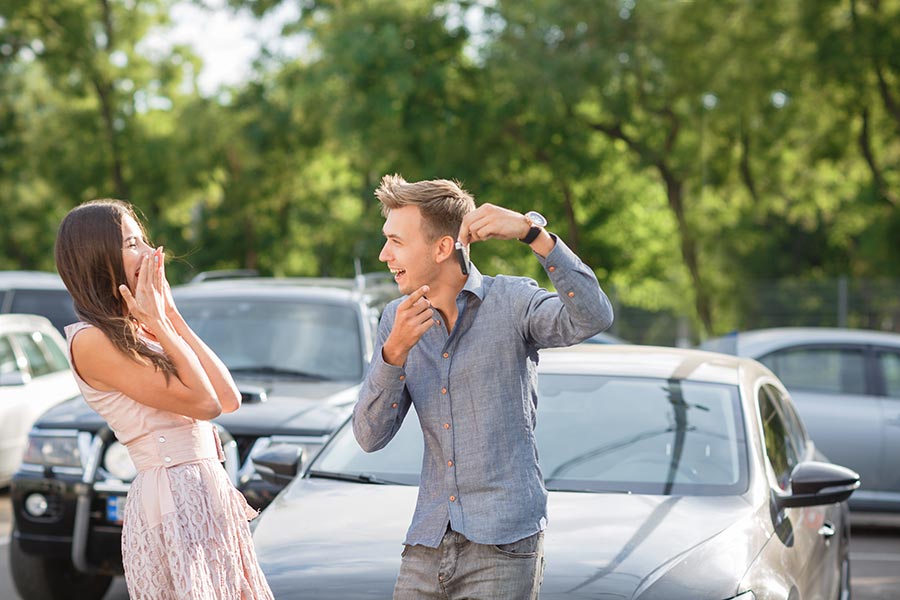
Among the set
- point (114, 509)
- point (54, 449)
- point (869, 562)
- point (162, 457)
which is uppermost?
point (162, 457)

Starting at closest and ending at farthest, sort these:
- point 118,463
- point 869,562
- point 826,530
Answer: point 826,530
point 118,463
point 869,562

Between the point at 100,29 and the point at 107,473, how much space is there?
2772 cm

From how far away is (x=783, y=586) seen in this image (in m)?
4.43

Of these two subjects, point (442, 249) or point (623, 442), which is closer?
point (442, 249)

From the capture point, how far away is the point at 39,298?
16.4m

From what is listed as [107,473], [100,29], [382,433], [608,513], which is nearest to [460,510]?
[382,433]

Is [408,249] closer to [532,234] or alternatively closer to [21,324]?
[532,234]

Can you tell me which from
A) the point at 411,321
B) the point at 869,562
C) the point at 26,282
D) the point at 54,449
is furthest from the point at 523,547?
the point at 26,282

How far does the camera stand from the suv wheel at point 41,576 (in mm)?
6887

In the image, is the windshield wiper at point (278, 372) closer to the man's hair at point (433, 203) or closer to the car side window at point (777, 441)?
the car side window at point (777, 441)

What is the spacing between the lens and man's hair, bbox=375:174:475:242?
3.35 metres

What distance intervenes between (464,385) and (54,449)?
4.09 meters

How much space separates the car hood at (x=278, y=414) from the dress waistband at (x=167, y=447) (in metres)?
3.27

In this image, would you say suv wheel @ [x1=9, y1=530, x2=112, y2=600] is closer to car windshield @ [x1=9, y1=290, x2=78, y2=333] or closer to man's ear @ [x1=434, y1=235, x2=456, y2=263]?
man's ear @ [x1=434, y1=235, x2=456, y2=263]
